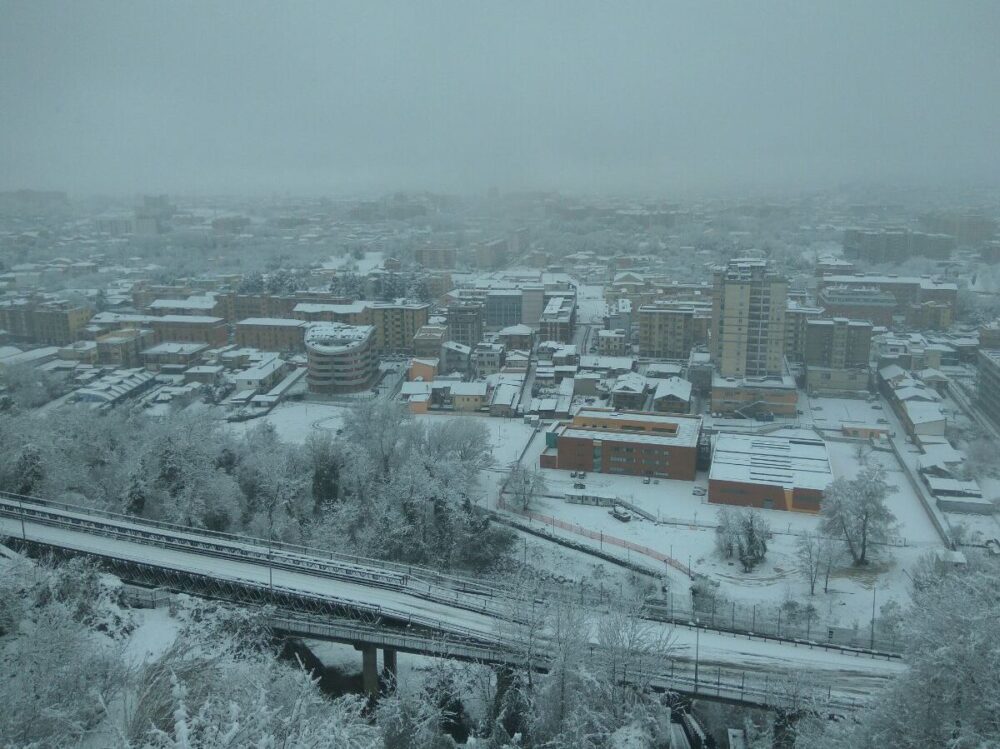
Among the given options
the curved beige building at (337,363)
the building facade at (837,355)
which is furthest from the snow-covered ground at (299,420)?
the building facade at (837,355)

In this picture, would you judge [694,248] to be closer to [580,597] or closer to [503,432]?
[503,432]

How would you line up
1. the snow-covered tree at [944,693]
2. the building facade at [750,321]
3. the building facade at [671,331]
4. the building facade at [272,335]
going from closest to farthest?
the snow-covered tree at [944,693], the building facade at [750,321], the building facade at [671,331], the building facade at [272,335]

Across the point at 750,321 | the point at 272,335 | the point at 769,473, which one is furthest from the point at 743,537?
the point at 272,335

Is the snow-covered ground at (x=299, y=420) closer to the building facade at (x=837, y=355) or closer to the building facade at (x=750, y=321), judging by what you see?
the building facade at (x=750, y=321)

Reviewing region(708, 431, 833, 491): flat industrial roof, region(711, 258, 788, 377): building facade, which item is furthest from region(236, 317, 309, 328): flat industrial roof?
region(708, 431, 833, 491): flat industrial roof

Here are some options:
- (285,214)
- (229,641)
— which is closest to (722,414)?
(229,641)

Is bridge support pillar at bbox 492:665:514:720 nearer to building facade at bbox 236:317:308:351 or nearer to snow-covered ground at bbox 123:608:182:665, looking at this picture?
snow-covered ground at bbox 123:608:182:665

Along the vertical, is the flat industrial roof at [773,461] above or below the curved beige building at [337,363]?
below
